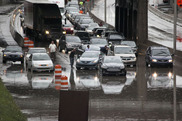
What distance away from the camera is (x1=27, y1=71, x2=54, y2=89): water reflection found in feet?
104

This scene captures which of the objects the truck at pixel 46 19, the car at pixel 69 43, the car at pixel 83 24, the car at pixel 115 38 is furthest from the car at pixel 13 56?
the car at pixel 83 24

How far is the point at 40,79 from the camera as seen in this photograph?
3469 cm

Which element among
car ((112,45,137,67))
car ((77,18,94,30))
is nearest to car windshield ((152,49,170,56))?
car ((112,45,137,67))

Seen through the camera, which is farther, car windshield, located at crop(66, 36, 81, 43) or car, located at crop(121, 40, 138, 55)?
car windshield, located at crop(66, 36, 81, 43)

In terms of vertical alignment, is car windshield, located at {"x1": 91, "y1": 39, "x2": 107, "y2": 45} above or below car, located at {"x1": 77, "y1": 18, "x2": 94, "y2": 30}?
above

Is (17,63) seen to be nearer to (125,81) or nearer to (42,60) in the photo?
(42,60)

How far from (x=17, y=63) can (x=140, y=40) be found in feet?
54.4

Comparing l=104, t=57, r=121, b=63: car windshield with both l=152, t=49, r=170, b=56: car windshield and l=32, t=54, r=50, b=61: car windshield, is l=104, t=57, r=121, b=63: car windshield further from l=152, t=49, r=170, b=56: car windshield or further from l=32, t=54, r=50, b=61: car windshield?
l=152, t=49, r=170, b=56: car windshield

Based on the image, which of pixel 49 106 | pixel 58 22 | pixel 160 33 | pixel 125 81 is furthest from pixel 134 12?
pixel 49 106

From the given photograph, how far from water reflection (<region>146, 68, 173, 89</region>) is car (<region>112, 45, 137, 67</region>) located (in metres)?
2.36

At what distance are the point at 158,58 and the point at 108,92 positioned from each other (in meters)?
12.6

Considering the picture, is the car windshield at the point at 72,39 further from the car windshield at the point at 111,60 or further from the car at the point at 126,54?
the car windshield at the point at 111,60

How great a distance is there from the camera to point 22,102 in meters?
25.6

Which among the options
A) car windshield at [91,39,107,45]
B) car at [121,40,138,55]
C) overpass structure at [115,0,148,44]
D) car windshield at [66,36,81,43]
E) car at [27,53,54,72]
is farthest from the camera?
overpass structure at [115,0,148,44]
